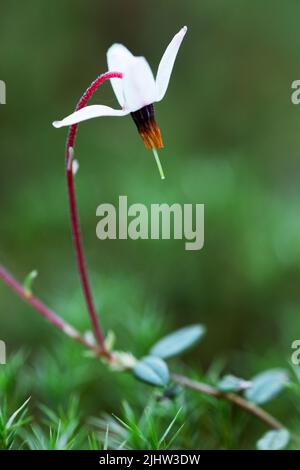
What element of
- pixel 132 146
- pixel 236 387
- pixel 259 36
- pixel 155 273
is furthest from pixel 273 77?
pixel 236 387

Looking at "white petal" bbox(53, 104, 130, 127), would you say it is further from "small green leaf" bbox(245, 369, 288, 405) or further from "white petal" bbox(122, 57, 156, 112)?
"small green leaf" bbox(245, 369, 288, 405)

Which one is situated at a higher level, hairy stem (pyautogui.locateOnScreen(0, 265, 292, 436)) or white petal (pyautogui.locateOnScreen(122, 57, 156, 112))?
white petal (pyautogui.locateOnScreen(122, 57, 156, 112))

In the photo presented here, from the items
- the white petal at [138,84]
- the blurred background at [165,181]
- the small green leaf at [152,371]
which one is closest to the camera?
the white petal at [138,84]

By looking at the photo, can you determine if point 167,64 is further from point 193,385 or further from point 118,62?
point 193,385

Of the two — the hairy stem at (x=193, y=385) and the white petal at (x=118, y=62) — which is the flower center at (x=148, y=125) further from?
the hairy stem at (x=193, y=385)

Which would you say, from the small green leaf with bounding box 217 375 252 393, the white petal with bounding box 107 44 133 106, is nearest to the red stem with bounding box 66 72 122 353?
the white petal with bounding box 107 44 133 106

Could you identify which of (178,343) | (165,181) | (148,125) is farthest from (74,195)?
(165,181)

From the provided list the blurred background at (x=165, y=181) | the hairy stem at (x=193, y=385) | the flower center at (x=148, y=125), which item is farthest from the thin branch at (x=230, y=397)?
the flower center at (x=148, y=125)
